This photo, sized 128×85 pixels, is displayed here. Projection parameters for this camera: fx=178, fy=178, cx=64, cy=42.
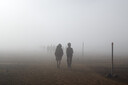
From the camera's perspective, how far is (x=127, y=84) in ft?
37.3

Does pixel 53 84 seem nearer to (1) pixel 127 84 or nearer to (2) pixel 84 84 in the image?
(2) pixel 84 84

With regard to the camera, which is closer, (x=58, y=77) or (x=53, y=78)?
(x=53, y=78)

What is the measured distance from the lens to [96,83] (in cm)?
1140

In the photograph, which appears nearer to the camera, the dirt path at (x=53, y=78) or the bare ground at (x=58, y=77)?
the dirt path at (x=53, y=78)

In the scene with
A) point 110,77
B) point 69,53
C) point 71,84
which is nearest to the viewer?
point 71,84

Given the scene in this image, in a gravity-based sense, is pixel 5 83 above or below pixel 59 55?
below

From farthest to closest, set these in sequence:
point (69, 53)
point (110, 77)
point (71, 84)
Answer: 1. point (69, 53)
2. point (110, 77)
3. point (71, 84)

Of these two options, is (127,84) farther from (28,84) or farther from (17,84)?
(17,84)

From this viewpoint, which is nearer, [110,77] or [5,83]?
[5,83]

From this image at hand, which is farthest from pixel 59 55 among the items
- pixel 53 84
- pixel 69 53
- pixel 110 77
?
pixel 53 84

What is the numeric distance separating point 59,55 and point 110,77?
8.91m

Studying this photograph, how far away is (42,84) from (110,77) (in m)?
5.96

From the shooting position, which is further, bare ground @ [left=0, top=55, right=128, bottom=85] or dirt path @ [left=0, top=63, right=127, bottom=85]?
bare ground @ [left=0, top=55, right=128, bottom=85]

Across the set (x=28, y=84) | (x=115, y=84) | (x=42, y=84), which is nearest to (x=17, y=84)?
(x=28, y=84)
